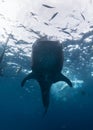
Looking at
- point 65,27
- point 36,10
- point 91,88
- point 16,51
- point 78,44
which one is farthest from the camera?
point 91,88

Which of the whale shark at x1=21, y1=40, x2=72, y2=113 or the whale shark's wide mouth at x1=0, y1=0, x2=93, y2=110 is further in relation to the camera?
the whale shark's wide mouth at x1=0, y1=0, x2=93, y2=110

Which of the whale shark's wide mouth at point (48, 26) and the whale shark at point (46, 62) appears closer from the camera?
the whale shark at point (46, 62)

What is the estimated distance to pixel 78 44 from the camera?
21.4 metres

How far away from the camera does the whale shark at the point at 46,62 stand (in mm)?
8414

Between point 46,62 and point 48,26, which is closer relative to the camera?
point 46,62

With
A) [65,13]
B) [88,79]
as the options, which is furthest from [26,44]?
[88,79]

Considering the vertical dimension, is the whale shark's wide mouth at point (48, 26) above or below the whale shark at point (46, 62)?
below

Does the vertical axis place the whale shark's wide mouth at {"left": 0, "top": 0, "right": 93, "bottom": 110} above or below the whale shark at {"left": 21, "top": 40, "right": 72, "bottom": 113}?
below

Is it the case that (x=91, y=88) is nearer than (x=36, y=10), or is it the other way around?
(x=36, y=10)

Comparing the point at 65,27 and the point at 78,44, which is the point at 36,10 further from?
the point at 78,44

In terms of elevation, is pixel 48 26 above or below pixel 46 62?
below

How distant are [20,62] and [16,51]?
381 cm

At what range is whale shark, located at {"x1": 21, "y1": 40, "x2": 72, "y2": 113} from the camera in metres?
8.41

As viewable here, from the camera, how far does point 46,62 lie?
29.2 feet
